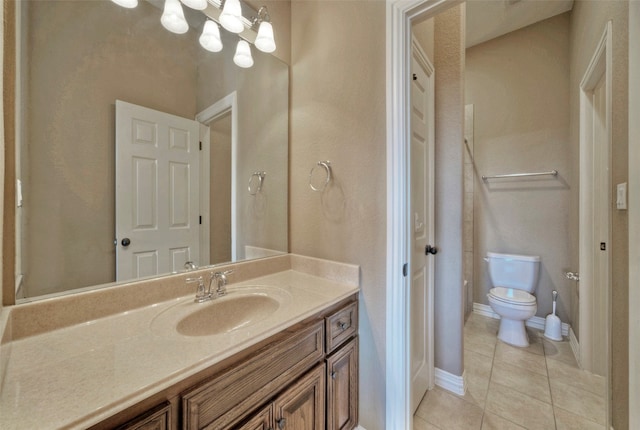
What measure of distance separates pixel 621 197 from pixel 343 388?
1.47 m

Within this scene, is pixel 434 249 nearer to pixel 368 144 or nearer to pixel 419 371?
pixel 419 371

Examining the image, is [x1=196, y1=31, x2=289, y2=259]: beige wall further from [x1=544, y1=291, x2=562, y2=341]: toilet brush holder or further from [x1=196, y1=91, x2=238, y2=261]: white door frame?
[x1=544, y1=291, x2=562, y2=341]: toilet brush holder

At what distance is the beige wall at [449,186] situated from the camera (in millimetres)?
1643

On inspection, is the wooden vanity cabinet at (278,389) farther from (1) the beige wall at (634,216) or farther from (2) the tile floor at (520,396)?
(1) the beige wall at (634,216)

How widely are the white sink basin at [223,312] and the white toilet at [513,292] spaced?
2070 millimetres

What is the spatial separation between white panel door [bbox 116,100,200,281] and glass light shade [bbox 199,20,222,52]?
400mm

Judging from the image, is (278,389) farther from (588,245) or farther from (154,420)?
(588,245)

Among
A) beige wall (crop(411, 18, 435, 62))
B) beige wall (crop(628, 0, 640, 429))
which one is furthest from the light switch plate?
beige wall (crop(411, 18, 435, 62))

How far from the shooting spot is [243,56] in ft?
4.59

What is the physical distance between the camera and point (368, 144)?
1218 millimetres

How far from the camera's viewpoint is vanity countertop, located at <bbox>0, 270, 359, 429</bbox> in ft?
1.59

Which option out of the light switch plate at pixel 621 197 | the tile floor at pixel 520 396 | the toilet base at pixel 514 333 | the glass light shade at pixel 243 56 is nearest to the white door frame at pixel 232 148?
the glass light shade at pixel 243 56

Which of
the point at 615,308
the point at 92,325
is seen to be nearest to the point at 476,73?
the point at 615,308

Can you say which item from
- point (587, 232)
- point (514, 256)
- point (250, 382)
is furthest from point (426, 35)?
point (514, 256)
